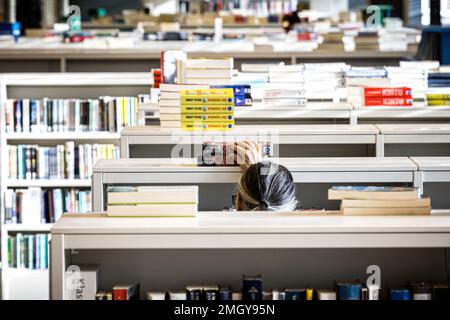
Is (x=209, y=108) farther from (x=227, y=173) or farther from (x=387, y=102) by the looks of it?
(x=387, y=102)

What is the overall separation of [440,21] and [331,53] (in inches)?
78.8

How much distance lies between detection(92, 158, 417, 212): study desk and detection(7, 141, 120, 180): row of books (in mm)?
2795

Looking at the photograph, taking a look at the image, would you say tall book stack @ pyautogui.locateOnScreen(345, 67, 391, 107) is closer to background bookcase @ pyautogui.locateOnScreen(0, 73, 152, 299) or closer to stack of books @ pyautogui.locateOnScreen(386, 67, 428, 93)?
stack of books @ pyautogui.locateOnScreen(386, 67, 428, 93)

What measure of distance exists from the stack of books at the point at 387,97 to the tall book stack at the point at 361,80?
0.54 m

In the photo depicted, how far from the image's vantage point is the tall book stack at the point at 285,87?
23.3 feet

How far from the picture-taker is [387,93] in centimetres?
672

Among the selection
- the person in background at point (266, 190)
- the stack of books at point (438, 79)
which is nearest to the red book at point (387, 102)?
the stack of books at point (438, 79)

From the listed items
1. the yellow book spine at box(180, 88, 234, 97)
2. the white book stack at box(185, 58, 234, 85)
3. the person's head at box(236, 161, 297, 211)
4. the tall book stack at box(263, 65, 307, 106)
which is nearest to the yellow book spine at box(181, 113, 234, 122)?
the yellow book spine at box(180, 88, 234, 97)

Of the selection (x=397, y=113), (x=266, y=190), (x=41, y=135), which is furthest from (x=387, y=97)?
(x=266, y=190)

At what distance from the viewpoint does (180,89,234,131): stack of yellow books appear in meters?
5.48
